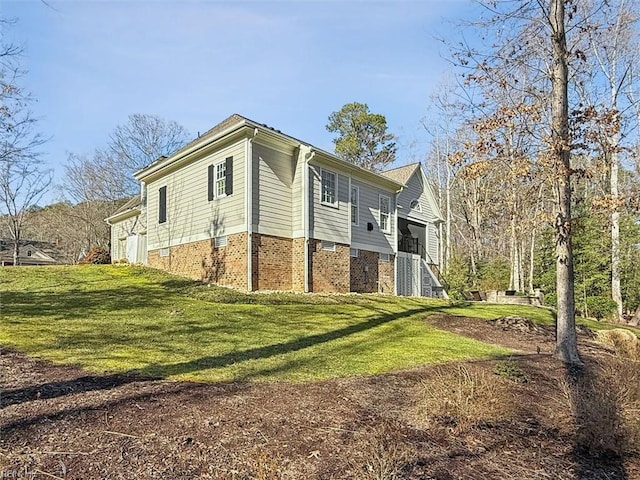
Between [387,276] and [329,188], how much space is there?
4.97m

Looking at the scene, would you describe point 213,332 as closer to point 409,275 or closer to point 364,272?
point 364,272

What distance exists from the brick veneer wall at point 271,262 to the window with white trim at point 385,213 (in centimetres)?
543

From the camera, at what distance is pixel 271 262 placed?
1298 cm

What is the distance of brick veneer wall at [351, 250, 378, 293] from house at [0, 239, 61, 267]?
38137 mm

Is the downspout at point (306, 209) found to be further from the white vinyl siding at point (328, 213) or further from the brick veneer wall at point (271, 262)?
the brick veneer wall at point (271, 262)

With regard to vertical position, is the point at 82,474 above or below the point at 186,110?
below

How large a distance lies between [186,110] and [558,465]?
1478 cm

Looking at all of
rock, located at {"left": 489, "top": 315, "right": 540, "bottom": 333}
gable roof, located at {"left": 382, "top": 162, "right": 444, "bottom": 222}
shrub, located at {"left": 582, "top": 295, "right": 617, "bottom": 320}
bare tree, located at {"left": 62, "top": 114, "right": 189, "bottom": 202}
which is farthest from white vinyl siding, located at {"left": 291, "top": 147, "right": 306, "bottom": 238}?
bare tree, located at {"left": 62, "top": 114, "right": 189, "bottom": 202}

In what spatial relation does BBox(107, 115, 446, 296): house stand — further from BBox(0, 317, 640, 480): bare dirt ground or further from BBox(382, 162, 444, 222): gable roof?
BBox(0, 317, 640, 480): bare dirt ground

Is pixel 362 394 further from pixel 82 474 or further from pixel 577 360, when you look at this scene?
pixel 577 360

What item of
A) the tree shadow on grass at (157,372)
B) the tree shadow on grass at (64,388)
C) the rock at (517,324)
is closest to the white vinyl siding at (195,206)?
the tree shadow on grass at (157,372)

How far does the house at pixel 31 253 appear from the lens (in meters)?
42.4

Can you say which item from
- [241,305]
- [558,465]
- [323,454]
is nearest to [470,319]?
[241,305]

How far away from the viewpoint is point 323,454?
9.84ft
